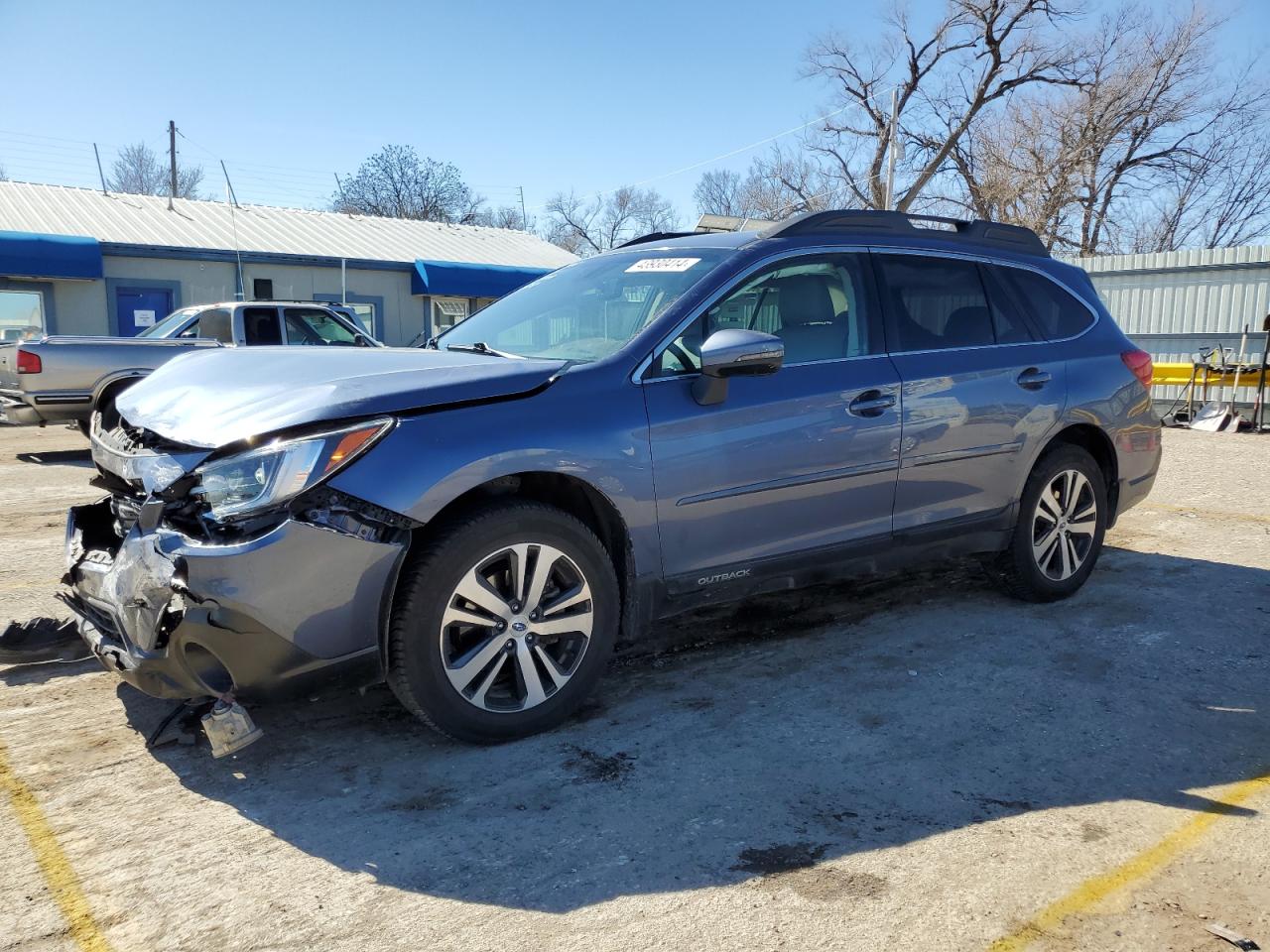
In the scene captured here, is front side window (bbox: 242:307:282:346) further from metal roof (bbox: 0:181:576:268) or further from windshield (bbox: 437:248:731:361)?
metal roof (bbox: 0:181:576:268)

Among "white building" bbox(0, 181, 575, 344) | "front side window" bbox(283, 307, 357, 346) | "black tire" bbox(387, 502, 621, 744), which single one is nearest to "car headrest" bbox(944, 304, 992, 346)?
"black tire" bbox(387, 502, 621, 744)

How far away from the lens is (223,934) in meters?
2.35

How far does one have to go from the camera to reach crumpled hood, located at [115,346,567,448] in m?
3.02

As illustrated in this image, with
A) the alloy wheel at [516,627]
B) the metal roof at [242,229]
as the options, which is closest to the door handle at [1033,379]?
the alloy wheel at [516,627]

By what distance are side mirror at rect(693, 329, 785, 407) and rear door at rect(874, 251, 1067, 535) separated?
999 mm

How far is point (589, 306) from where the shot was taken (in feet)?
13.8

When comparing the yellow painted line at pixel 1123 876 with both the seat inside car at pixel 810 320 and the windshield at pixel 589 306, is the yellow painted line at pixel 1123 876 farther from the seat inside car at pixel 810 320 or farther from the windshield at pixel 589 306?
the windshield at pixel 589 306

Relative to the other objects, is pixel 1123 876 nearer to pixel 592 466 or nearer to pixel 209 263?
pixel 592 466

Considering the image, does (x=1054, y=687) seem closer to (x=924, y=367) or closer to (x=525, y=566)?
(x=924, y=367)

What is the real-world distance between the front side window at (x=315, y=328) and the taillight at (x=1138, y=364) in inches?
367

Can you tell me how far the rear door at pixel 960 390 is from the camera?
4387mm

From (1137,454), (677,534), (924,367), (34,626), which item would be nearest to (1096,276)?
(1137,454)

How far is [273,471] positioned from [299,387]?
406 millimetres

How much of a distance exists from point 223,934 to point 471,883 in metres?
0.61
